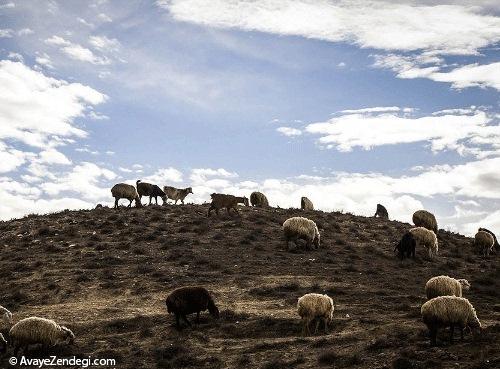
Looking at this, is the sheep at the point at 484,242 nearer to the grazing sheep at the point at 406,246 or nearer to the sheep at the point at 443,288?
the grazing sheep at the point at 406,246

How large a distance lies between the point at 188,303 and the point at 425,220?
23.7 m

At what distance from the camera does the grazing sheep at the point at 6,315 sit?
58.2ft

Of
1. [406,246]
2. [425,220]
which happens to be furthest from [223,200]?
[425,220]

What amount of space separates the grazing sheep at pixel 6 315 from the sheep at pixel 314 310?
10.1m

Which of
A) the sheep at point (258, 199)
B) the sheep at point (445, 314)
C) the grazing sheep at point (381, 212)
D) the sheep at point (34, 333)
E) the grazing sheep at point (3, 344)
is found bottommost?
the grazing sheep at point (3, 344)

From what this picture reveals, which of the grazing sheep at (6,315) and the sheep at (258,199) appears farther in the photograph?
the sheep at (258,199)

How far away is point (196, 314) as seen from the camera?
60.4 ft

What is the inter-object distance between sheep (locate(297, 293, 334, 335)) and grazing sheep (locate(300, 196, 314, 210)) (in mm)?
26508

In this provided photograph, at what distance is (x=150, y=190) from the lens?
41.3 m

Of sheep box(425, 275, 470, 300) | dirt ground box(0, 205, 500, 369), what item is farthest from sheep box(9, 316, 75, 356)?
sheep box(425, 275, 470, 300)

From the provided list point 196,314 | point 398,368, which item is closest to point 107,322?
point 196,314

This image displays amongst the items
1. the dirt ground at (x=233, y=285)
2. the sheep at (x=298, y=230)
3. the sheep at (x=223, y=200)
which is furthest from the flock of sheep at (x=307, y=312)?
the sheep at (x=223, y=200)

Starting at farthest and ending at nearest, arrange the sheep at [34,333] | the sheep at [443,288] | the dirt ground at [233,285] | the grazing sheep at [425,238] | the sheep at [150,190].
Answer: the sheep at [150,190] < the grazing sheep at [425,238] < the sheep at [443,288] < the sheep at [34,333] < the dirt ground at [233,285]

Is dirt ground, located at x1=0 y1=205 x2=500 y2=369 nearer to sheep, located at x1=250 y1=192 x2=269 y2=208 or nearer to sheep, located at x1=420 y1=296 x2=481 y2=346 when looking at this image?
sheep, located at x1=420 y1=296 x2=481 y2=346
